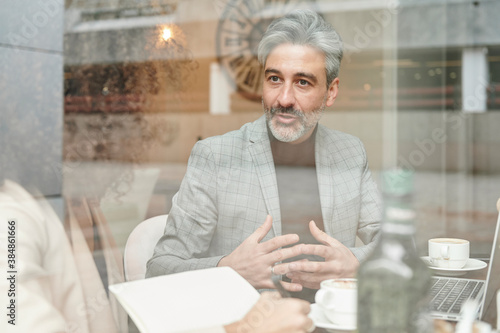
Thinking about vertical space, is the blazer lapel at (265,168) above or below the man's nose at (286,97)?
below

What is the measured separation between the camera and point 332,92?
1.78m

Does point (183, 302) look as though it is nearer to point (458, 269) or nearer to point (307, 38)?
point (458, 269)

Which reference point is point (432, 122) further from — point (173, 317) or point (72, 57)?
point (173, 317)

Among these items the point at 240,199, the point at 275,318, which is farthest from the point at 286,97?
the point at 275,318

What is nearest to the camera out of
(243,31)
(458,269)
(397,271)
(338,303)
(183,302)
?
(397,271)

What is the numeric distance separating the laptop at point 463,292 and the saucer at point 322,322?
0.24 m

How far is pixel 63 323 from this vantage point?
1.30 metres

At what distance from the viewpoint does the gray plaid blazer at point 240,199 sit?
1.55 m

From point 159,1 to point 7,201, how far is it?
3.21ft

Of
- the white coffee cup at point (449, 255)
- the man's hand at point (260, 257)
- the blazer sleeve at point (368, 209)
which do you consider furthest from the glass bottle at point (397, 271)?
the blazer sleeve at point (368, 209)

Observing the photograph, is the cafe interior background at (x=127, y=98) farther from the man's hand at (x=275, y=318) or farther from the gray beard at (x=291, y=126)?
the man's hand at (x=275, y=318)

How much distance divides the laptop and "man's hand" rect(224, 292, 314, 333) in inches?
11.3

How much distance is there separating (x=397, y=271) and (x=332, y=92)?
1.19m

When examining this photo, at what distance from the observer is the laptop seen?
38.6 inches
